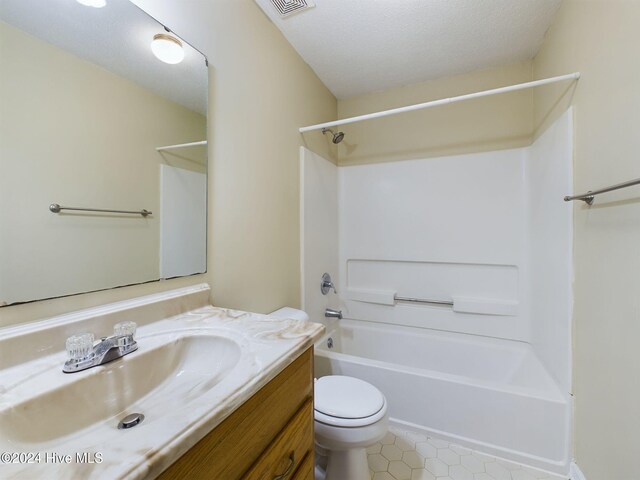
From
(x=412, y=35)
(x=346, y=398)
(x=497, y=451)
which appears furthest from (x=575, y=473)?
(x=412, y=35)

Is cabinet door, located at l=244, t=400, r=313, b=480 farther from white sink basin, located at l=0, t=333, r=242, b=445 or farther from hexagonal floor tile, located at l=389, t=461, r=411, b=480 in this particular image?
hexagonal floor tile, located at l=389, t=461, r=411, b=480

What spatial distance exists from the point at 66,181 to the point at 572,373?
211 centimetres

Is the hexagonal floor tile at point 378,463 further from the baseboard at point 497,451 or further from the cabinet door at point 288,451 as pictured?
the cabinet door at point 288,451

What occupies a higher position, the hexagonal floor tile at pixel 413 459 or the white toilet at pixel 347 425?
the white toilet at pixel 347 425

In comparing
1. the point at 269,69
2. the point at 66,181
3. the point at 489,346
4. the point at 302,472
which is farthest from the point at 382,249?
the point at 66,181

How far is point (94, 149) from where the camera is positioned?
783 millimetres

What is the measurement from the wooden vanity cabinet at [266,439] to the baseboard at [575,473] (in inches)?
50.2

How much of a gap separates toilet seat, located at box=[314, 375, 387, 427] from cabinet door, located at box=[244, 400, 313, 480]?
0.32 m

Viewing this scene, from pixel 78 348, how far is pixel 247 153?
1.04m

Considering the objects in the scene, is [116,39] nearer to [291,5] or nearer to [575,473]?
[291,5]

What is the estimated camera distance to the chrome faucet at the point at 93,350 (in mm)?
606

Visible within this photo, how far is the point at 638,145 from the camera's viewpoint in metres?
0.87

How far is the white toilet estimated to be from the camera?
1.08m

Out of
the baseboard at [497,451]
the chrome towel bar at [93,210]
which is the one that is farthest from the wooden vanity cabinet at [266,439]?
the baseboard at [497,451]
